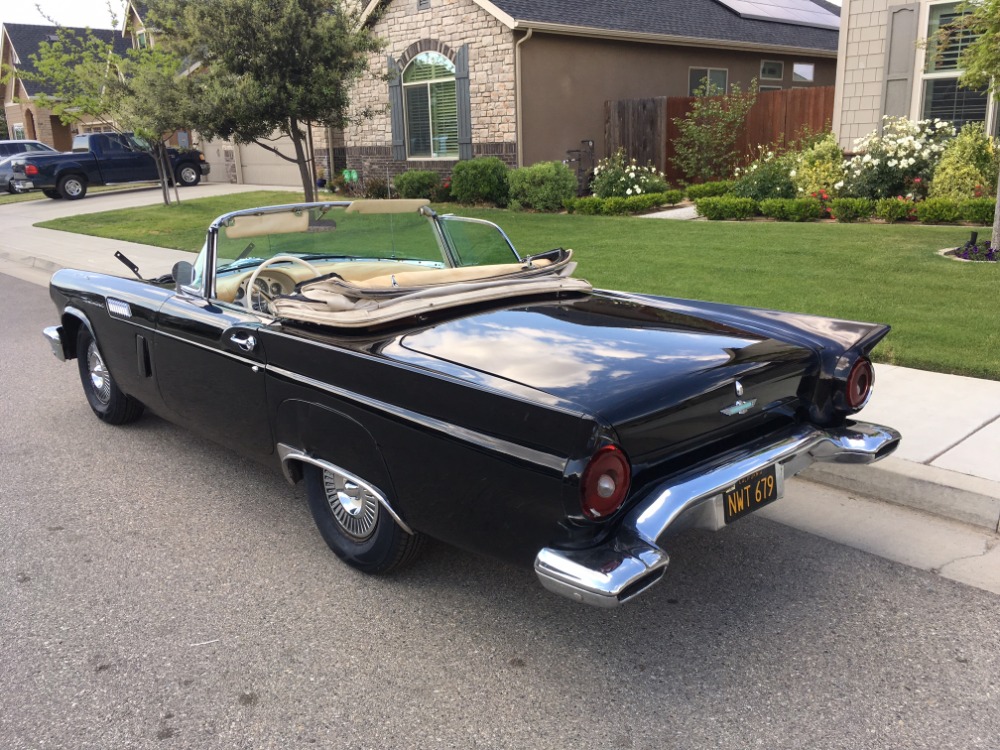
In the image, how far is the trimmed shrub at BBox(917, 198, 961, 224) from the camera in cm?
1041

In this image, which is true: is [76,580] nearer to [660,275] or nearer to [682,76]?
[660,275]

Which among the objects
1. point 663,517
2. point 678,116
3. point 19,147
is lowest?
point 663,517

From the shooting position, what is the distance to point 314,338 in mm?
3461

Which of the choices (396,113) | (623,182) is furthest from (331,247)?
(396,113)

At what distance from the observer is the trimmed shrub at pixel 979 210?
1027 centimetres

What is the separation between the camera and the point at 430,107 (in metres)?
18.5

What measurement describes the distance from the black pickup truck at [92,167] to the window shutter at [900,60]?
737 inches

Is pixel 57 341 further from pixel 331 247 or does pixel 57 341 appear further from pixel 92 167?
pixel 92 167

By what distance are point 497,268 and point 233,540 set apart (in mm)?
1759

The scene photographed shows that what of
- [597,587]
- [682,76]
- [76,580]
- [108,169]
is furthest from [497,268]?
[108,169]

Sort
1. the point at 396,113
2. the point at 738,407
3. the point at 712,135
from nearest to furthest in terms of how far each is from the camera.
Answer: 1. the point at 738,407
2. the point at 712,135
3. the point at 396,113

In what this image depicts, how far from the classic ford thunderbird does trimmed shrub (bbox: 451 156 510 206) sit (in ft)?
38.0

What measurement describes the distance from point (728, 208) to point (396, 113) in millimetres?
9267

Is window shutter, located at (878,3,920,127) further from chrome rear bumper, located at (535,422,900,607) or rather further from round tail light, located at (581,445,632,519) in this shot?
round tail light, located at (581,445,632,519)
